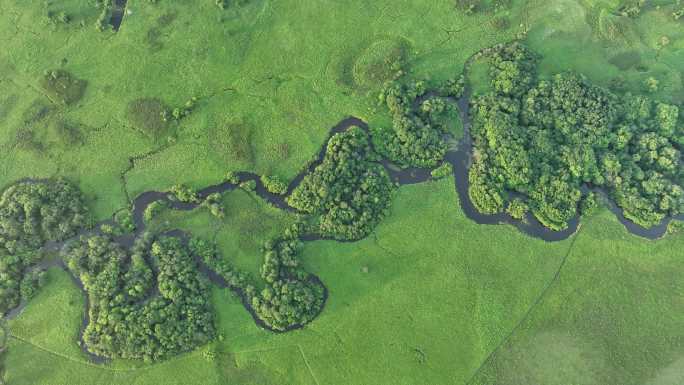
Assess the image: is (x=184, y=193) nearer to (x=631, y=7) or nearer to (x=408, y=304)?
(x=408, y=304)

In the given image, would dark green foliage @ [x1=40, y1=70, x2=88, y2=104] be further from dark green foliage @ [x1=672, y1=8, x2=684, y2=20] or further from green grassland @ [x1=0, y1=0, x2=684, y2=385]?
dark green foliage @ [x1=672, y1=8, x2=684, y2=20]

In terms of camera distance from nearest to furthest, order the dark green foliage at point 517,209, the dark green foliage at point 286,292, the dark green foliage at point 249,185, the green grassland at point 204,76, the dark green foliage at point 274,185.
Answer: the dark green foliage at point 286,292 → the dark green foliage at point 517,209 → the dark green foliage at point 274,185 → the dark green foliage at point 249,185 → the green grassland at point 204,76

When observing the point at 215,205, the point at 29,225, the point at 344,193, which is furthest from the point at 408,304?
the point at 29,225

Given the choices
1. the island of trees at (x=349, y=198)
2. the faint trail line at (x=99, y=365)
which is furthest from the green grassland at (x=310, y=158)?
the island of trees at (x=349, y=198)

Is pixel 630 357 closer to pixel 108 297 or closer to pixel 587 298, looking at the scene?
pixel 587 298

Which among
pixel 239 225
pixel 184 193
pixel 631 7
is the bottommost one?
pixel 239 225

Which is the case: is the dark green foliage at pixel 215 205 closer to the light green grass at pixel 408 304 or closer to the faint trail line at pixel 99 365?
the light green grass at pixel 408 304

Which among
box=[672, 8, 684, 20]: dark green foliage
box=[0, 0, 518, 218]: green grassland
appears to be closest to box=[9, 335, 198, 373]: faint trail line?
box=[0, 0, 518, 218]: green grassland
